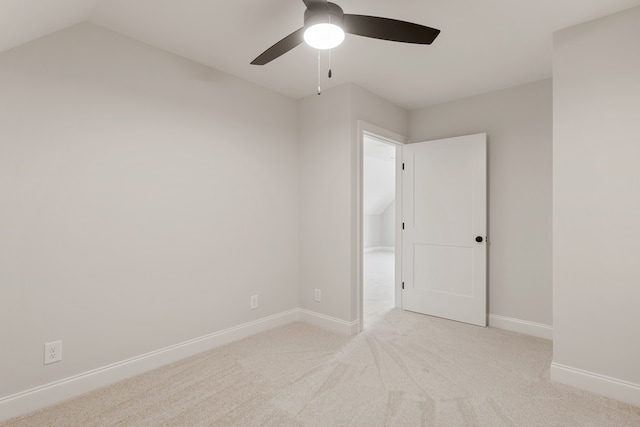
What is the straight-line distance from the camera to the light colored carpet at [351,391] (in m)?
1.82

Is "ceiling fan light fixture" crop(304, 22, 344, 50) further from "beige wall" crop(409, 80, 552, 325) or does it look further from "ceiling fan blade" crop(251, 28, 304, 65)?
"beige wall" crop(409, 80, 552, 325)

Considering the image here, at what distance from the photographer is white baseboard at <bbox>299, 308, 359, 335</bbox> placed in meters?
3.12

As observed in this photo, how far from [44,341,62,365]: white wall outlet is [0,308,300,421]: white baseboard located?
0.47 feet

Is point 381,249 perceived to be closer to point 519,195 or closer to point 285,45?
point 519,195

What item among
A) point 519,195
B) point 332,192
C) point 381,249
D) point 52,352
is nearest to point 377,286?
point 332,192

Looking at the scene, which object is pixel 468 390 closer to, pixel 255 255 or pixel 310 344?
pixel 310 344

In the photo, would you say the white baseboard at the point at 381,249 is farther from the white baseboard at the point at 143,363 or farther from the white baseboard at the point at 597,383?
the white baseboard at the point at 597,383

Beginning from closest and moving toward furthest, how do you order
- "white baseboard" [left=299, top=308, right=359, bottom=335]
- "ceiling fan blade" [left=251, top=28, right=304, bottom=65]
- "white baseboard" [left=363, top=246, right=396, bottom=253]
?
"ceiling fan blade" [left=251, top=28, right=304, bottom=65] → "white baseboard" [left=299, top=308, right=359, bottom=335] → "white baseboard" [left=363, top=246, right=396, bottom=253]

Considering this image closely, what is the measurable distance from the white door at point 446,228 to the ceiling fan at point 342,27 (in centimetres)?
210

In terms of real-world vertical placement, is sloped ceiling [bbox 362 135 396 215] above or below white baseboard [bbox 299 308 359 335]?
above

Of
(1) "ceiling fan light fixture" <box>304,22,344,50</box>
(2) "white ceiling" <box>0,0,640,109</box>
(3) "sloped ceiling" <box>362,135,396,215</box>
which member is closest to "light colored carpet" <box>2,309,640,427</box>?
(1) "ceiling fan light fixture" <box>304,22,344,50</box>

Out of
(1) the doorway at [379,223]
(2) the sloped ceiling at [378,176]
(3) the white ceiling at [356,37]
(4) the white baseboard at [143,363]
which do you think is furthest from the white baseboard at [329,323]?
(2) the sloped ceiling at [378,176]

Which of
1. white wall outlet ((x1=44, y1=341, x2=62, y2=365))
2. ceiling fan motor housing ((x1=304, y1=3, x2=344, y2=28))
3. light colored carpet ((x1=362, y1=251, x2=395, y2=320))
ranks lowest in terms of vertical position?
light colored carpet ((x1=362, y1=251, x2=395, y2=320))

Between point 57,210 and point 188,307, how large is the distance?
1.17 metres
